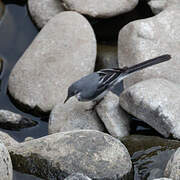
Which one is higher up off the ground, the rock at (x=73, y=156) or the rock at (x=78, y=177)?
the rock at (x=78, y=177)

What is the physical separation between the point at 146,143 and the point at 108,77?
111cm

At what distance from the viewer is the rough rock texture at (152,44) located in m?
7.23

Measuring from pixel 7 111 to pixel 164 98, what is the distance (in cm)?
202

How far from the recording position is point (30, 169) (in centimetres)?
557

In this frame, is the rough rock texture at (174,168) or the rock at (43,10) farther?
the rock at (43,10)

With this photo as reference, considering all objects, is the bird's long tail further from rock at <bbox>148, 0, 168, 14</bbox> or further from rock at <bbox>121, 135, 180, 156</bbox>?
rock at <bbox>148, 0, 168, 14</bbox>

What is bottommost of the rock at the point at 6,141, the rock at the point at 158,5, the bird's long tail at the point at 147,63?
the rock at the point at 6,141

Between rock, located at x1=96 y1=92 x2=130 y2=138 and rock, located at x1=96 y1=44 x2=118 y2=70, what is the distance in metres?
1.15

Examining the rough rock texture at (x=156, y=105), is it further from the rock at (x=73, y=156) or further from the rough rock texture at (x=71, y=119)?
the rock at (x=73, y=156)

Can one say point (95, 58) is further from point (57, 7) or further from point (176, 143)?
point (176, 143)

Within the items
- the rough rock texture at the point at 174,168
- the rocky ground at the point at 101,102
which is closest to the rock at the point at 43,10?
the rocky ground at the point at 101,102

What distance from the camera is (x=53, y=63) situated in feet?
24.9

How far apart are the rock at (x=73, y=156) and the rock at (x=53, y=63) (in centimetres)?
161

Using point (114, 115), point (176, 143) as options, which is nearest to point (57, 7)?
point (114, 115)
